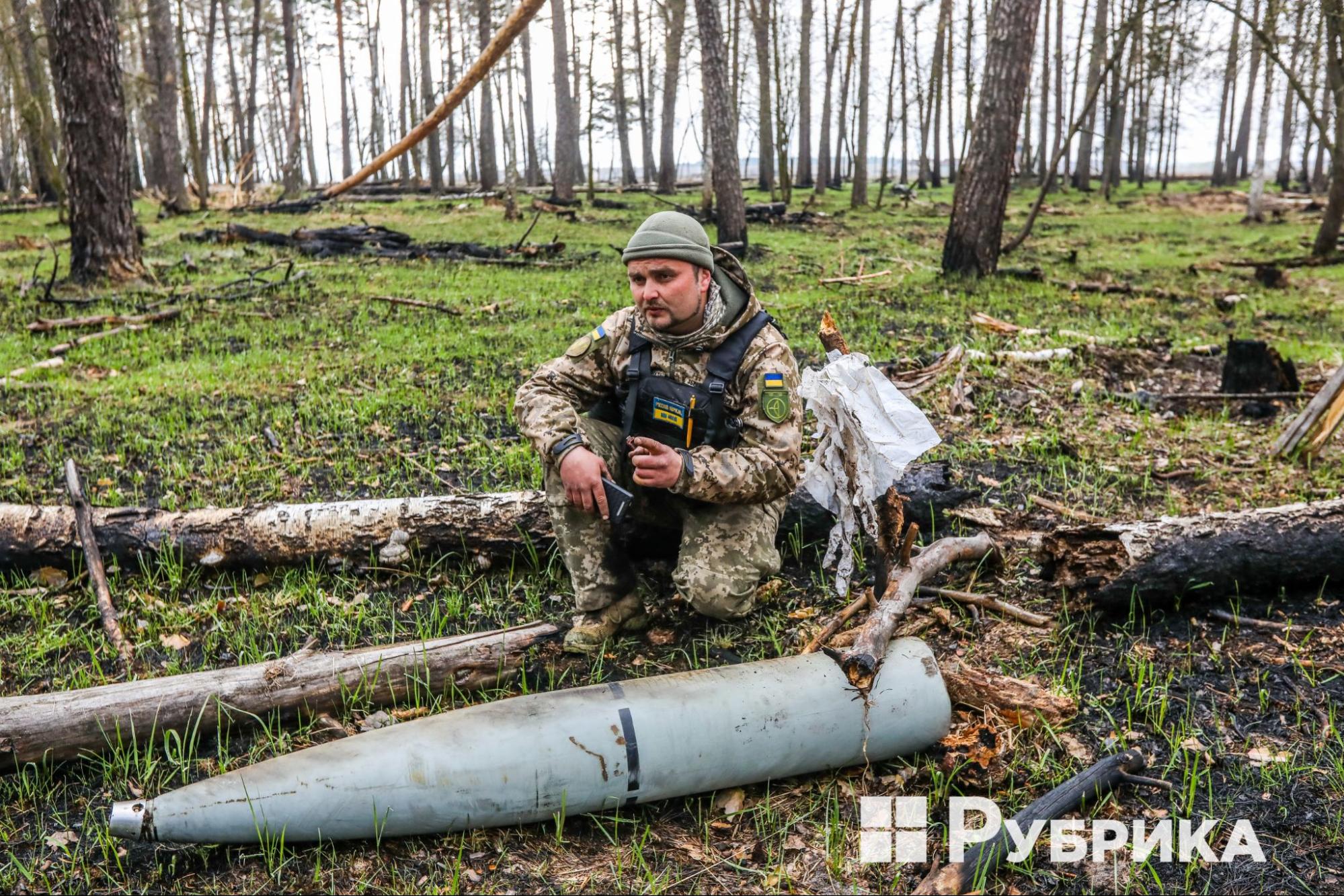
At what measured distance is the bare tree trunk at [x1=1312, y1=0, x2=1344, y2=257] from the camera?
39.9 ft

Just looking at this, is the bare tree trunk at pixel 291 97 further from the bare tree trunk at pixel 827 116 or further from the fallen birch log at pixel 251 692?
the fallen birch log at pixel 251 692

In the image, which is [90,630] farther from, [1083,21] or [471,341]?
[1083,21]

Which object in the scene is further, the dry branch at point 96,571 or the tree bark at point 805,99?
the tree bark at point 805,99

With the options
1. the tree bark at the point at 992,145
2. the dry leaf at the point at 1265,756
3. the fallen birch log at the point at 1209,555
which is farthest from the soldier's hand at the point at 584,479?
the tree bark at the point at 992,145

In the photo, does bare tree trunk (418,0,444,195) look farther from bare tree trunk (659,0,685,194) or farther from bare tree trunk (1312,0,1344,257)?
bare tree trunk (1312,0,1344,257)

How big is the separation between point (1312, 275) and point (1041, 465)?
10846 mm

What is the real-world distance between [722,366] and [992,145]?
363 inches

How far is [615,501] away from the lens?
3.24m

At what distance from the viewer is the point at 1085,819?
97.7 inches

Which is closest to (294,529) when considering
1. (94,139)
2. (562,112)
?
(94,139)

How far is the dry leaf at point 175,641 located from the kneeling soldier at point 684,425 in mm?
1519

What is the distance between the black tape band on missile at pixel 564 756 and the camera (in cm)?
239

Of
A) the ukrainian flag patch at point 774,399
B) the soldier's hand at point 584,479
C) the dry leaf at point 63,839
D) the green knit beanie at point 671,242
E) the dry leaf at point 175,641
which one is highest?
the green knit beanie at point 671,242

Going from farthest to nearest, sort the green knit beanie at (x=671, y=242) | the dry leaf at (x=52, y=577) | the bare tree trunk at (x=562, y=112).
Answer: the bare tree trunk at (x=562, y=112) < the dry leaf at (x=52, y=577) < the green knit beanie at (x=671, y=242)
